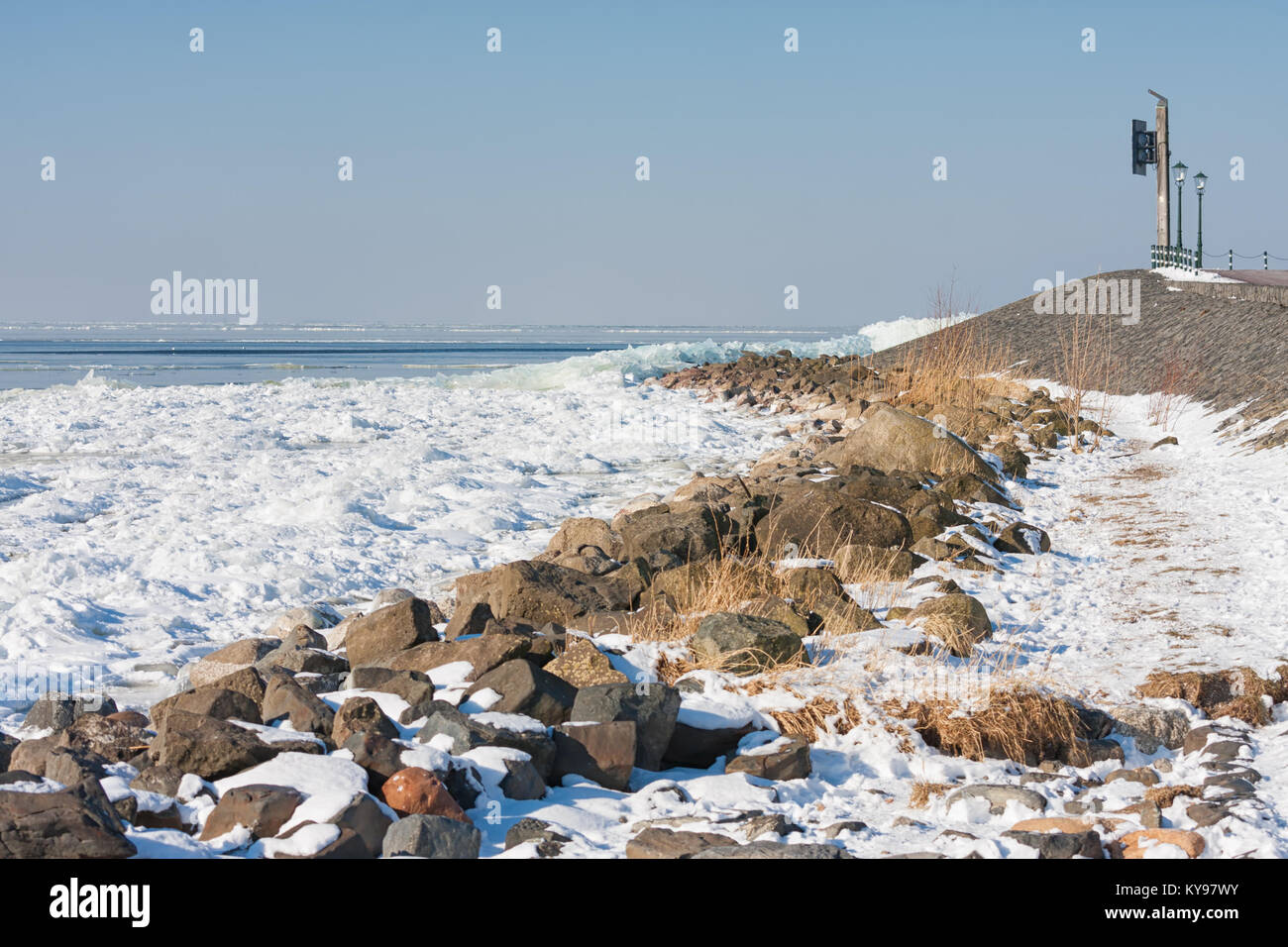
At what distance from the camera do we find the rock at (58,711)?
534cm

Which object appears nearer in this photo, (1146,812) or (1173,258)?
(1146,812)

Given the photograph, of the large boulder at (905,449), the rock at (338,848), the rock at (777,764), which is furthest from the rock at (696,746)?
the large boulder at (905,449)

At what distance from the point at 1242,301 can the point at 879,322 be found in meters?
33.1

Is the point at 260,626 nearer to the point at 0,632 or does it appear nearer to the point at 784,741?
the point at 0,632

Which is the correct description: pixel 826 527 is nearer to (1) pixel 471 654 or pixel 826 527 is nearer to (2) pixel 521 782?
(1) pixel 471 654

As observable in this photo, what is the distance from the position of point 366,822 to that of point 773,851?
1.40 m

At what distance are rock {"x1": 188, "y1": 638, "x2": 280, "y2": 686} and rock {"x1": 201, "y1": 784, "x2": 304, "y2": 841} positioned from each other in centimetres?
253

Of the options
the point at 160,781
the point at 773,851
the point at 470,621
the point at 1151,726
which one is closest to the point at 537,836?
the point at 773,851

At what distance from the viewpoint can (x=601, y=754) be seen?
464 centimetres

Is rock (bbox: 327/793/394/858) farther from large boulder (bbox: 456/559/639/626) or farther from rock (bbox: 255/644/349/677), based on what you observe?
large boulder (bbox: 456/559/639/626)

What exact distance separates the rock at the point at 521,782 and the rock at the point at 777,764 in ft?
2.81

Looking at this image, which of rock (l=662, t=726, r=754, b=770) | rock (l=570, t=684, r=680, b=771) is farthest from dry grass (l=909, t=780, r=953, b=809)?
rock (l=570, t=684, r=680, b=771)

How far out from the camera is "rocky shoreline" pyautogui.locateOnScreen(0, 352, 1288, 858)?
3822 millimetres
